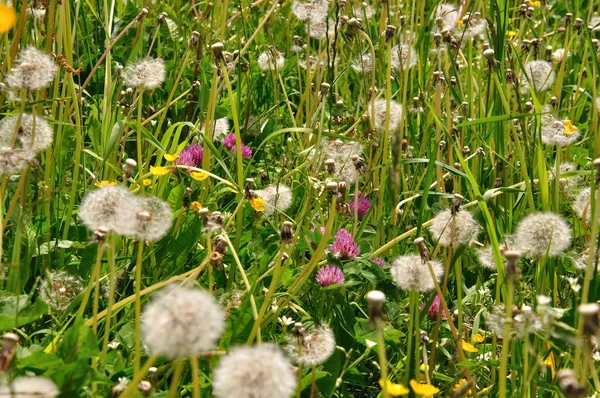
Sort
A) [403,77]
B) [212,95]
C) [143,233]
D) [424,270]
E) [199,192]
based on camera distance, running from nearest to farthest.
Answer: [143,233] < [424,270] < [212,95] < [199,192] < [403,77]

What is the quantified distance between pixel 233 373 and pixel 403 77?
1.57 meters

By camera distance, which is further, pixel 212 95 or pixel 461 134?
pixel 461 134

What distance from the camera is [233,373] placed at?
3.26 feet

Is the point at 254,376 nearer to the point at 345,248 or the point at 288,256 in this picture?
the point at 288,256

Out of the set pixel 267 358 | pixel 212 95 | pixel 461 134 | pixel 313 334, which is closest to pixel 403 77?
pixel 461 134

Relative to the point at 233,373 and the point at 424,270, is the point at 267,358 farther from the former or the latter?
the point at 424,270

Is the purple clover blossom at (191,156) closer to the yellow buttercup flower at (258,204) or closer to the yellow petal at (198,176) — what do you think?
the yellow petal at (198,176)

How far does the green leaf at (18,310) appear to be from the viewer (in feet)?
4.47

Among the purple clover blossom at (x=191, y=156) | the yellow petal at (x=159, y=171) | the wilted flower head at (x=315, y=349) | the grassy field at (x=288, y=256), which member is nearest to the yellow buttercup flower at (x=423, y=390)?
the grassy field at (x=288, y=256)

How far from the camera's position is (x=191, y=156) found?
2.30m

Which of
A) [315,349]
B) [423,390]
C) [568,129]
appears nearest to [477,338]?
[423,390]

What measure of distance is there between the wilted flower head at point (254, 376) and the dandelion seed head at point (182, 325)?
0.04m

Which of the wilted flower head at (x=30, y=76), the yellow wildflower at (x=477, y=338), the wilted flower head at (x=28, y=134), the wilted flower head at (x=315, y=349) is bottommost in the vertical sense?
the yellow wildflower at (x=477, y=338)

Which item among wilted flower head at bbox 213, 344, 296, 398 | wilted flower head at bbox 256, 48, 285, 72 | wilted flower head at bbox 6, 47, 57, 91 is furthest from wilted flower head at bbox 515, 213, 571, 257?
wilted flower head at bbox 256, 48, 285, 72
